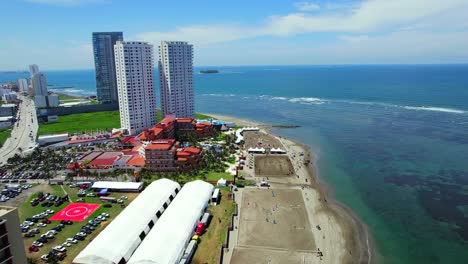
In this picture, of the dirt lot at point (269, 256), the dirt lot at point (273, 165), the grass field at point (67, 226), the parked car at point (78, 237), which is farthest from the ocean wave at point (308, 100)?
the parked car at point (78, 237)

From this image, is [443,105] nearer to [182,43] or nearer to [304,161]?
[304,161]

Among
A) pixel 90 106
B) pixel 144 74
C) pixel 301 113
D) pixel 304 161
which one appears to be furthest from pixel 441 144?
pixel 90 106

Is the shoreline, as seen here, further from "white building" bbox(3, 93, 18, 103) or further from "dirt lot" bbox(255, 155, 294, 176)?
"white building" bbox(3, 93, 18, 103)

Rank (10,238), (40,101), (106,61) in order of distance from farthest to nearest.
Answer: (106,61), (40,101), (10,238)

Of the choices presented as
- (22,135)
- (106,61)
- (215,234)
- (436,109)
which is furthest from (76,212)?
(436,109)

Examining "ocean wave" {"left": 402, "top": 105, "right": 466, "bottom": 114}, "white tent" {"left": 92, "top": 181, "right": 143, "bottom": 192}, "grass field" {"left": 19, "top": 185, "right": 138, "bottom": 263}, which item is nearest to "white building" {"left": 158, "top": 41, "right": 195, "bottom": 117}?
"white tent" {"left": 92, "top": 181, "right": 143, "bottom": 192}

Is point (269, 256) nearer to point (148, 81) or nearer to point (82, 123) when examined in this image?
point (148, 81)

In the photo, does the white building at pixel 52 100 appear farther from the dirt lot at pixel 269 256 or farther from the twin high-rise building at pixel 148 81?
the dirt lot at pixel 269 256
